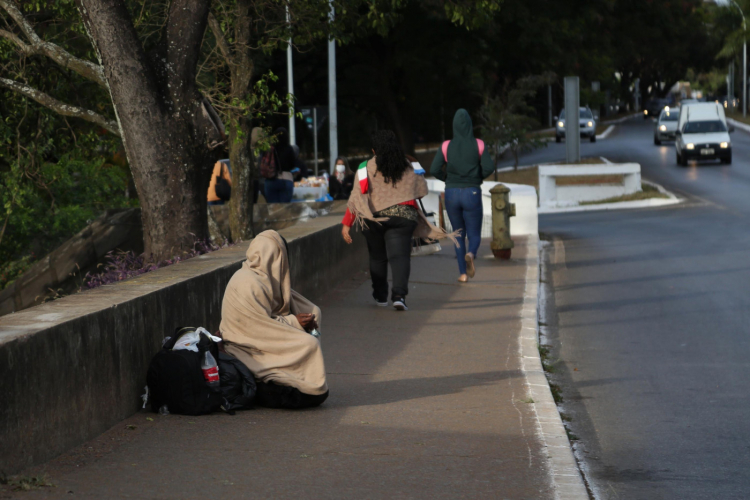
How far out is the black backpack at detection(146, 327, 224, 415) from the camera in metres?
5.80

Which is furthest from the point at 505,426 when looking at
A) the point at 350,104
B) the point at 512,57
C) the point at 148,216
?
the point at 350,104

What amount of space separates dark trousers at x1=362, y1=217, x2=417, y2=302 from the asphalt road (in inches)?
60.6

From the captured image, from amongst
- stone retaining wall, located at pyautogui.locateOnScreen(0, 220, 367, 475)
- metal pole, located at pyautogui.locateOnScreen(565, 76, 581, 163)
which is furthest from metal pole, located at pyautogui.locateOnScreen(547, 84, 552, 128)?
stone retaining wall, located at pyautogui.locateOnScreen(0, 220, 367, 475)

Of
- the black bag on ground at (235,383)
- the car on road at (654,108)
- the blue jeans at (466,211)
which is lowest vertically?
the black bag on ground at (235,383)

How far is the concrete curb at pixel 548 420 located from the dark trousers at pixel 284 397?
1.36m

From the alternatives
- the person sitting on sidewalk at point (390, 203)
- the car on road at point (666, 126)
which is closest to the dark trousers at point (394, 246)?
the person sitting on sidewalk at point (390, 203)

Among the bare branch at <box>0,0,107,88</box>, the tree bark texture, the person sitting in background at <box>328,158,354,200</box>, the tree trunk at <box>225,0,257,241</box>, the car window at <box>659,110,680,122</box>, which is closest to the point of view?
the tree bark texture

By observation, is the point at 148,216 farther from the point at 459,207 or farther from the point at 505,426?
the point at 505,426

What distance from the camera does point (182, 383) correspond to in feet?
19.2

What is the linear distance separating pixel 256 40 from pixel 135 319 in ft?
30.3

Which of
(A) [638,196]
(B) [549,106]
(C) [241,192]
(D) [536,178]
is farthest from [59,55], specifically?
(B) [549,106]

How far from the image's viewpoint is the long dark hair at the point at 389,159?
9672 mm

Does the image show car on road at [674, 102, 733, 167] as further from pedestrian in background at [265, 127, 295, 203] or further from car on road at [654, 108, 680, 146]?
pedestrian in background at [265, 127, 295, 203]

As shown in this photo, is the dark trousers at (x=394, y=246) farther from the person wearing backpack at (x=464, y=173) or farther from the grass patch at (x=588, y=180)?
the grass patch at (x=588, y=180)
